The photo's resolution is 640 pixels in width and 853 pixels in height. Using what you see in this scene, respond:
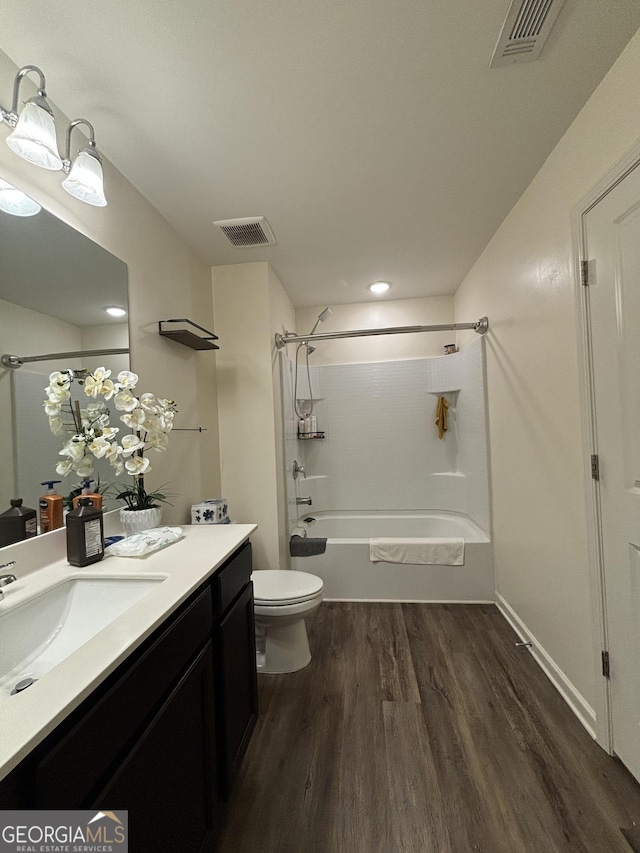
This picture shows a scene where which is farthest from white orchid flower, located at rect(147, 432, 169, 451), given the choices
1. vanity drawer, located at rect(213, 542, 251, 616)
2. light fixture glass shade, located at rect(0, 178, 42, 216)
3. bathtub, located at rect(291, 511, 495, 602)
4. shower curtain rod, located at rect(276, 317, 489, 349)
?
bathtub, located at rect(291, 511, 495, 602)

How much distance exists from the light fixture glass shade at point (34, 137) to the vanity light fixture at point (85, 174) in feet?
0.32

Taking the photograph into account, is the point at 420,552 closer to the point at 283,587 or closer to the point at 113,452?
the point at 283,587

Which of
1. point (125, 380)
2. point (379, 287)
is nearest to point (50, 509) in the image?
point (125, 380)

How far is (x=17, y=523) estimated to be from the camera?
3.48 ft

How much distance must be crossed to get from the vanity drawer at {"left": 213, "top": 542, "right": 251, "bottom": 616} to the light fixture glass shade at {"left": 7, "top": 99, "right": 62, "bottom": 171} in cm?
139

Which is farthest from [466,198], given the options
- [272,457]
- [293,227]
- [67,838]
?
[67,838]

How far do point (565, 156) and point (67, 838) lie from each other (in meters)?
2.49

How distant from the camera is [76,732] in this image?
59 centimetres

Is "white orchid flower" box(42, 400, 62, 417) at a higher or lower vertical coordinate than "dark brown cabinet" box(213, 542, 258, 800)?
higher

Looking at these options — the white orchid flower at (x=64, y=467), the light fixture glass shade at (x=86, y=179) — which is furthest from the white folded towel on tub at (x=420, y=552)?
the light fixture glass shade at (x=86, y=179)

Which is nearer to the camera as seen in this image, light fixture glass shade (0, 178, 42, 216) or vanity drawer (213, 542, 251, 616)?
light fixture glass shade (0, 178, 42, 216)

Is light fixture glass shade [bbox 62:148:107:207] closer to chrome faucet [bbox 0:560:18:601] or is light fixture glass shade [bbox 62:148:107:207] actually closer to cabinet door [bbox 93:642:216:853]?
chrome faucet [bbox 0:560:18:601]

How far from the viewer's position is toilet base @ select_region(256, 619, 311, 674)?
1.89m

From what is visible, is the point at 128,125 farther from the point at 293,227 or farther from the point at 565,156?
the point at 565,156
